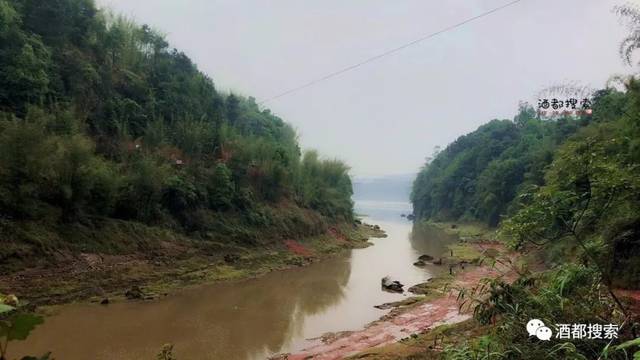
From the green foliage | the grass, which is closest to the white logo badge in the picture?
the grass

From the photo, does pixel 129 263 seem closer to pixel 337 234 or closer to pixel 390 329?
pixel 390 329

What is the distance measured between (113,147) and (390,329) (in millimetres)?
19129

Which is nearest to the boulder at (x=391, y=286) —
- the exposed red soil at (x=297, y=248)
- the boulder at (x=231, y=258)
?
the boulder at (x=231, y=258)

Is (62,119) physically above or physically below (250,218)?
above

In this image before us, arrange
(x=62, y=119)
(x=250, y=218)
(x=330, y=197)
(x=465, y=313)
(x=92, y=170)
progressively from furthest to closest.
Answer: (x=330, y=197)
(x=250, y=218)
(x=62, y=119)
(x=92, y=170)
(x=465, y=313)

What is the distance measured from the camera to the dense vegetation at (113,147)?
17562mm

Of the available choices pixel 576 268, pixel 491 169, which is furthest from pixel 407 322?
pixel 491 169

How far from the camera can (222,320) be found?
15320 mm

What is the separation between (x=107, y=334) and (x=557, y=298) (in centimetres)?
1211

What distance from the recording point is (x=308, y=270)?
87.1ft

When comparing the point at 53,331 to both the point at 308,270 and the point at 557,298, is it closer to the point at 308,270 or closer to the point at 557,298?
the point at 557,298

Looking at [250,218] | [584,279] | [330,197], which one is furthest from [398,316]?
[330,197]

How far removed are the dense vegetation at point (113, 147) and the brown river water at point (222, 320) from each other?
15.6ft

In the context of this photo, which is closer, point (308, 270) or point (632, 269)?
point (632, 269)
